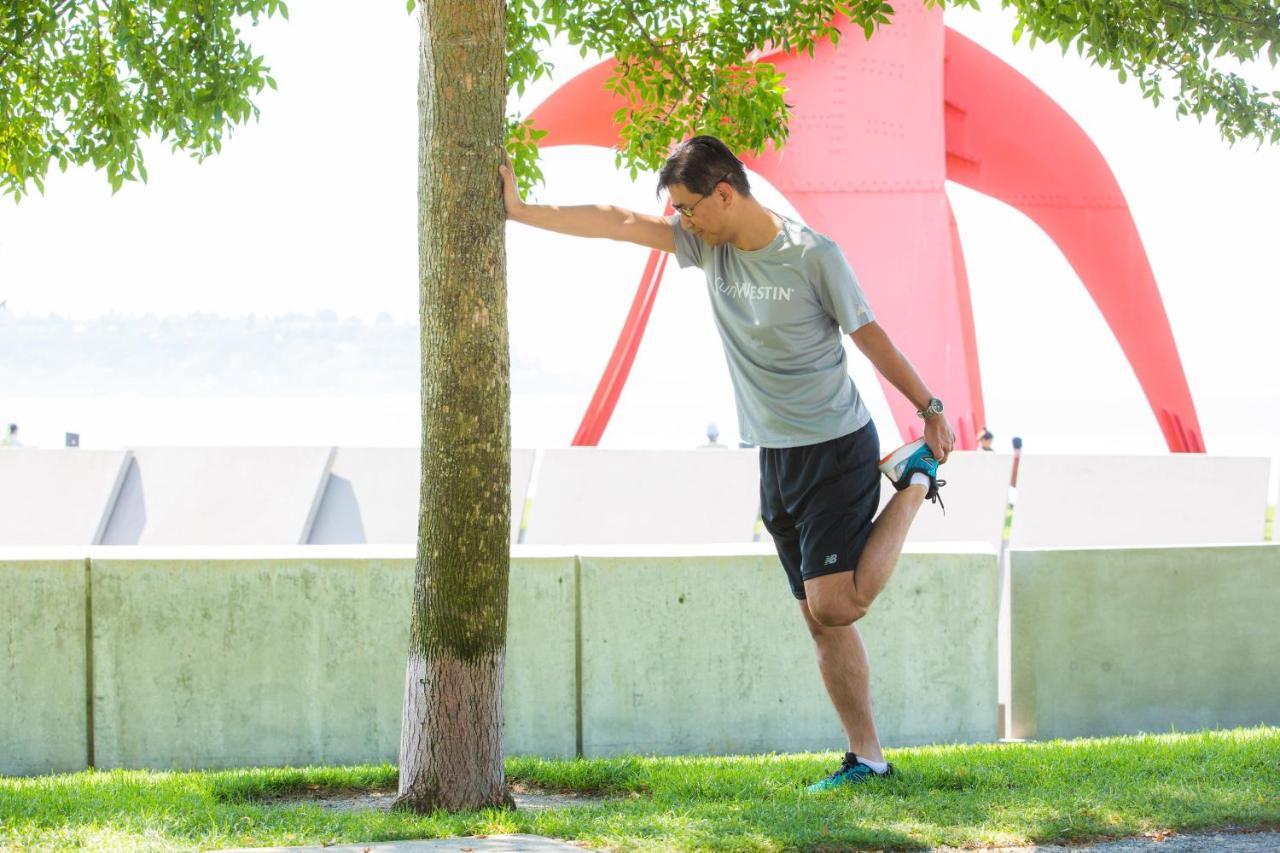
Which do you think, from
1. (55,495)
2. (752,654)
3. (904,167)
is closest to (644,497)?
(55,495)

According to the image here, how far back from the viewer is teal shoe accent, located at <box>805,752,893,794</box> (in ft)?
14.0

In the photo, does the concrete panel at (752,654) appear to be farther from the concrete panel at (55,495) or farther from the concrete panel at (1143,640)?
the concrete panel at (55,495)

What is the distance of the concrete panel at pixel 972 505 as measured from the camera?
36.8 ft

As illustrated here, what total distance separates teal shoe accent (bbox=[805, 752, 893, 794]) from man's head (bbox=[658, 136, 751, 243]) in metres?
1.74

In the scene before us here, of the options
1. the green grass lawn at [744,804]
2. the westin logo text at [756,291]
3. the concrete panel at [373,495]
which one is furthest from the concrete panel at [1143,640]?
the concrete panel at [373,495]

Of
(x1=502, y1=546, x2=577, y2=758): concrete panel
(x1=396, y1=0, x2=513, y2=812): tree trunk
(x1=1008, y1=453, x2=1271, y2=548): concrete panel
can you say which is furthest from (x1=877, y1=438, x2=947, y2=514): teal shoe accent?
(x1=1008, y1=453, x2=1271, y2=548): concrete panel

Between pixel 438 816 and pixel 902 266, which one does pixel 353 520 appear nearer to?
pixel 902 266

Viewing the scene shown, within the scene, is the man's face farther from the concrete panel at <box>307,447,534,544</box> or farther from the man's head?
the concrete panel at <box>307,447,534,544</box>

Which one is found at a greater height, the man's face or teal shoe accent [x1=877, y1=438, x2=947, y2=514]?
the man's face

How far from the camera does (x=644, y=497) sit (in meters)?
11.6

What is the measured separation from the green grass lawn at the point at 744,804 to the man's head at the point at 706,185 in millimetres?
1772

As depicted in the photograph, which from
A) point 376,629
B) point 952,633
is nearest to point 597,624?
point 376,629

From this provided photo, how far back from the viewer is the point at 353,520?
38.8 feet

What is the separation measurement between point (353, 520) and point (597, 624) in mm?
6381
